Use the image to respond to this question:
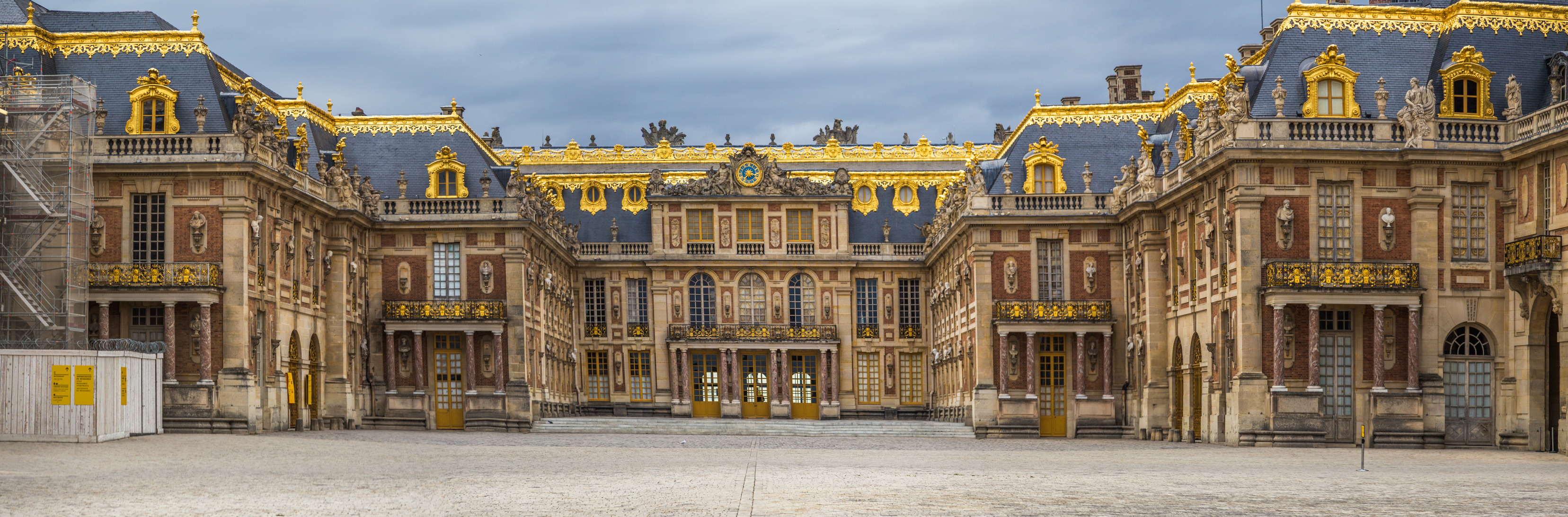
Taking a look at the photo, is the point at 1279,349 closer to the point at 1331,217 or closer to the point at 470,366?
the point at 1331,217

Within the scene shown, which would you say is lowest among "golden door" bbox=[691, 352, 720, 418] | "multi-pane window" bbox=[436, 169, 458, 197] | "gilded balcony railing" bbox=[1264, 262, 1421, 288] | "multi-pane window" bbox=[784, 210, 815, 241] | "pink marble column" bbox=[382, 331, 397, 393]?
"golden door" bbox=[691, 352, 720, 418]

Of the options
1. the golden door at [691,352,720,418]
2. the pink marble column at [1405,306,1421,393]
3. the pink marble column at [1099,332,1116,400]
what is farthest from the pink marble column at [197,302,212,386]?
the pink marble column at [1405,306,1421,393]

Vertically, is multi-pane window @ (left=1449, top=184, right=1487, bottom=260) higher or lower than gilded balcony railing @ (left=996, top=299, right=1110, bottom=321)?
higher

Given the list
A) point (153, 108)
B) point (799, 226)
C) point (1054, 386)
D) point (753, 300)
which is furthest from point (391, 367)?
point (1054, 386)

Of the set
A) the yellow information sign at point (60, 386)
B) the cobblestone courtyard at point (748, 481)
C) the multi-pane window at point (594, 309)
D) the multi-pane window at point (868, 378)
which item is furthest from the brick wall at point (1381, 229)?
the multi-pane window at point (594, 309)

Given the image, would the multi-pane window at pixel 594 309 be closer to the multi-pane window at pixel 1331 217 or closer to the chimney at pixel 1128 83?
the chimney at pixel 1128 83

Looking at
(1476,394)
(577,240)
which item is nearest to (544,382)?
(577,240)

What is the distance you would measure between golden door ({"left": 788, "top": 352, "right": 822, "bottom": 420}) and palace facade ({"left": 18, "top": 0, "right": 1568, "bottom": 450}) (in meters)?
0.09

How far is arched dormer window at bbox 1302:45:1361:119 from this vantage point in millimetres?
36312

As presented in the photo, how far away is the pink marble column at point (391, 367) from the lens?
1984 inches

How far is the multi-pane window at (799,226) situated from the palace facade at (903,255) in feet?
0.33

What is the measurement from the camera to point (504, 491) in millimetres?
20891

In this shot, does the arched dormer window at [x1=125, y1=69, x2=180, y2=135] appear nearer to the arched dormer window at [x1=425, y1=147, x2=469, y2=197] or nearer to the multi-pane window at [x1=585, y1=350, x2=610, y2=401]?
the arched dormer window at [x1=425, y1=147, x2=469, y2=197]

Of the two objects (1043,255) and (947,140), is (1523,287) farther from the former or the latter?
(947,140)
